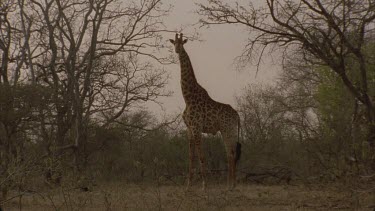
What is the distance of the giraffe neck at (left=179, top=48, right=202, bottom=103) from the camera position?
1321cm

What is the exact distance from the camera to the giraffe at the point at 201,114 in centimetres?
1294

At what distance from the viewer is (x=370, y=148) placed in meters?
10.6

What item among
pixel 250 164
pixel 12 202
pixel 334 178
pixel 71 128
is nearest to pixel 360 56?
Result: pixel 334 178

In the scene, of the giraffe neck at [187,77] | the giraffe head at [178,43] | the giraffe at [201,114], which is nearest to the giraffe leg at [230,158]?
the giraffe at [201,114]

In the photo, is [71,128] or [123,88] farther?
[123,88]

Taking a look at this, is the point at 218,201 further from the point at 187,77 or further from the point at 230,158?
the point at 187,77

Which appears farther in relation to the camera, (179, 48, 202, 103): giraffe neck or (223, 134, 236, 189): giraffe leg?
(179, 48, 202, 103): giraffe neck

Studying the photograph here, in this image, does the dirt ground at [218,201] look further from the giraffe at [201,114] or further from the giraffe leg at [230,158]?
the giraffe at [201,114]

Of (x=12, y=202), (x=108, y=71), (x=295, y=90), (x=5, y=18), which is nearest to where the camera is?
(x=12, y=202)

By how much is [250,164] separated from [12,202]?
9232mm

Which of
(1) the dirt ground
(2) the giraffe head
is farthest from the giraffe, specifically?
(1) the dirt ground

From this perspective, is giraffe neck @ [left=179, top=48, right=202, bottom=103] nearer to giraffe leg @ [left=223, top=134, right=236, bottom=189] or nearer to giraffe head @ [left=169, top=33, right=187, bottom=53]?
giraffe head @ [left=169, top=33, right=187, bottom=53]

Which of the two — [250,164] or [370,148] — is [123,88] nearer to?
[250,164]

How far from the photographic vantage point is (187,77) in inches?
521
